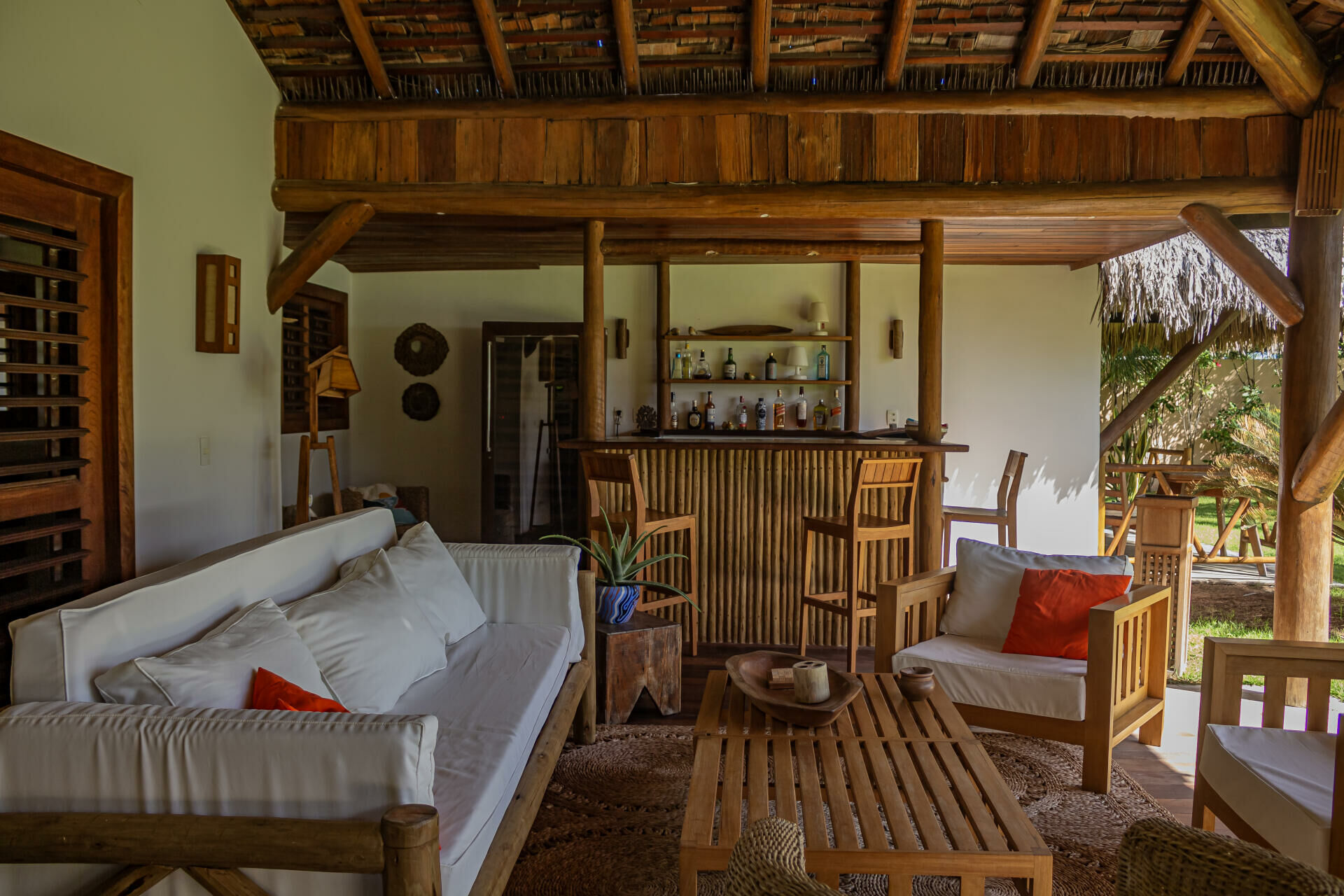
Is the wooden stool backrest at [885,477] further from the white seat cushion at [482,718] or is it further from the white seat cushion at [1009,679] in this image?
the white seat cushion at [482,718]

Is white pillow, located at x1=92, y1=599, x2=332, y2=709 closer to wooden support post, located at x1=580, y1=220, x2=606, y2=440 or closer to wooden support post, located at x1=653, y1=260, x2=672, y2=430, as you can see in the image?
wooden support post, located at x1=580, y1=220, x2=606, y2=440

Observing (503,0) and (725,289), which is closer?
(503,0)

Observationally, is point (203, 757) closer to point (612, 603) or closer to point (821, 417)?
point (612, 603)

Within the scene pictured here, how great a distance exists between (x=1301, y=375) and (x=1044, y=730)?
2528 millimetres

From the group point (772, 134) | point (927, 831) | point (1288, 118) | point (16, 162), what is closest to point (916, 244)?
point (772, 134)

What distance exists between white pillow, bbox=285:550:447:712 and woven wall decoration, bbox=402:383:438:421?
4.17 m

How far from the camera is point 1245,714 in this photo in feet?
12.2

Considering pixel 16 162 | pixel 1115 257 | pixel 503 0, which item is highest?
pixel 503 0

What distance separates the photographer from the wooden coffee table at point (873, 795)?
1.79 metres

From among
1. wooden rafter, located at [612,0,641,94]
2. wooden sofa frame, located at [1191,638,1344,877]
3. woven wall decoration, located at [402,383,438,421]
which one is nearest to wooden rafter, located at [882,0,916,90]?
wooden rafter, located at [612,0,641,94]

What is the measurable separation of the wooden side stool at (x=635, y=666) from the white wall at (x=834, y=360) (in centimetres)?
330

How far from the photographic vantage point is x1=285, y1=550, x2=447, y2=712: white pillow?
2.24 m

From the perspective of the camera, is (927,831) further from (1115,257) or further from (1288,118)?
(1115,257)

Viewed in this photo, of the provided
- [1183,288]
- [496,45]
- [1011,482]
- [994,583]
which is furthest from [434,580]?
[1183,288]
